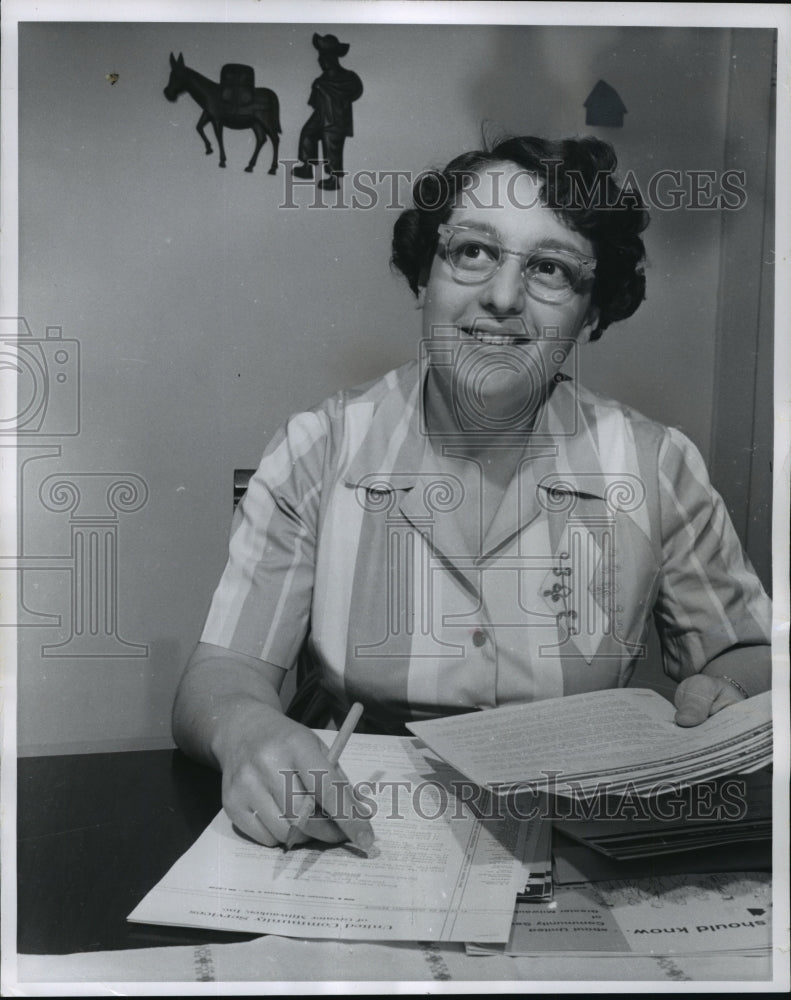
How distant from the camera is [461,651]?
1044 mm

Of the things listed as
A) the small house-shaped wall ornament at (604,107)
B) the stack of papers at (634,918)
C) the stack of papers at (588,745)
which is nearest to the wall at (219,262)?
the small house-shaped wall ornament at (604,107)

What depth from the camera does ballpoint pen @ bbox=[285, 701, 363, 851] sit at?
1.02 metres

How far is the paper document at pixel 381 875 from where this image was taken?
100 centimetres

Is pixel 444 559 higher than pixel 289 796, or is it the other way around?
pixel 444 559

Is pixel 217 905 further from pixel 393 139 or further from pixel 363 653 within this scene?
pixel 393 139

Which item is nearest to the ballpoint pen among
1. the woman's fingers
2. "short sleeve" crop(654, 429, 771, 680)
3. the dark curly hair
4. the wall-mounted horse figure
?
the woman's fingers

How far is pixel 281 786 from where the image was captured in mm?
1026

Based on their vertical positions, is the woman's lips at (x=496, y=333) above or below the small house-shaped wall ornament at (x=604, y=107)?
below

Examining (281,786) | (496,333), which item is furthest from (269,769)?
(496,333)

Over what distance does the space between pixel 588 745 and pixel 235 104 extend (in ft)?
2.32

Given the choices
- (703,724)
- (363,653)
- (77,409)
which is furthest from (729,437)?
(77,409)

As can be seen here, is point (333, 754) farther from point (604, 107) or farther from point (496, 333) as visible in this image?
point (604, 107)

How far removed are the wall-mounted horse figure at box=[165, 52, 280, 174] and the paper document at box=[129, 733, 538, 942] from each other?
0.60 m

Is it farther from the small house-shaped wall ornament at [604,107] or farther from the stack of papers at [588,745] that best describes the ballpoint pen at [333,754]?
the small house-shaped wall ornament at [604,107]
